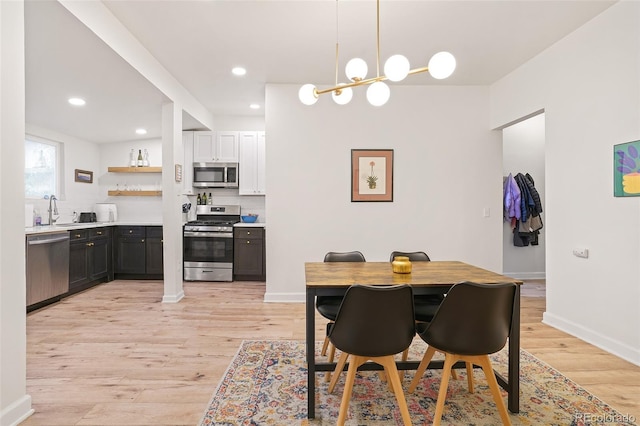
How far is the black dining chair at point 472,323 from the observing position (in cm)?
180

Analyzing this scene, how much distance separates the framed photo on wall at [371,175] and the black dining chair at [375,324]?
9.15ft

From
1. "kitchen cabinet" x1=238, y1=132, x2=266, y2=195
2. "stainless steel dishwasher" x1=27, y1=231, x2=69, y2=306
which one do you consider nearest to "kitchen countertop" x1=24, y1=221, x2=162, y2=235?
"stainless steel dishwasher" x1=27, y1=231, x2=69, y2=306

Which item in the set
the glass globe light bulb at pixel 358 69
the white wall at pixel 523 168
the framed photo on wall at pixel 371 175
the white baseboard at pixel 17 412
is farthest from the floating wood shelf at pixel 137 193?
the white wall at pixel 523 168

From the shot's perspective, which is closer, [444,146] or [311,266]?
[311,266]

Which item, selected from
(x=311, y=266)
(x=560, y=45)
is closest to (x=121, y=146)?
(x=311, y=266)

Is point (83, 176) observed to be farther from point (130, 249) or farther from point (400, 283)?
point (400, 283)

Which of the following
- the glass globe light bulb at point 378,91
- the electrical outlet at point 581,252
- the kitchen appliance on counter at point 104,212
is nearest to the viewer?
the glass globe light bulb at point 378,91

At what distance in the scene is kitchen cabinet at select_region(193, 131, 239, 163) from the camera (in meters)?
5.90

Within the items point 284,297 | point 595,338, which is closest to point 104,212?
point 284,297

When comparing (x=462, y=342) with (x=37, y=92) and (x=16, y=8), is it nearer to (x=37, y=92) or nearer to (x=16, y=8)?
(x=16, y=8)

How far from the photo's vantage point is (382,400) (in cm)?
219

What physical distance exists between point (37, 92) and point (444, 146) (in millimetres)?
4860

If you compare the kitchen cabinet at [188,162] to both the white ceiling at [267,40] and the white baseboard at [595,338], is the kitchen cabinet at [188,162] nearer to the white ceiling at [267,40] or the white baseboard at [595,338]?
the white ceiling at [267,40]

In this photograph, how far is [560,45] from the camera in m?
3.41
